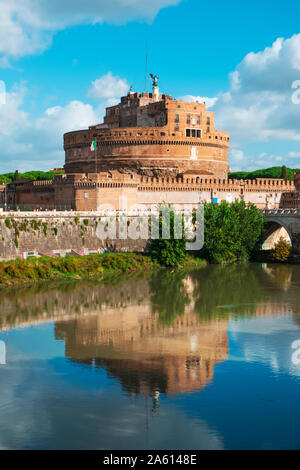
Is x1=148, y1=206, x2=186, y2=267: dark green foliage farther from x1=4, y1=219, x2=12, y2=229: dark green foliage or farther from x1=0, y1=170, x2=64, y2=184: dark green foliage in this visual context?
x1=0, y1=170, x2=64, y2=184: dark green foliage

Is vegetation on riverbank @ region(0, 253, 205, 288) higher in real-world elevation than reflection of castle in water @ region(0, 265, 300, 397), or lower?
higher

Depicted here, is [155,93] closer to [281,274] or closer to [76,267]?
[281,274]

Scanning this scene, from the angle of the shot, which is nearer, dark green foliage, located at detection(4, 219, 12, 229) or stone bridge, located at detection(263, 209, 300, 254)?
dark green foliage, located at detection(4, 219, 12, 229)

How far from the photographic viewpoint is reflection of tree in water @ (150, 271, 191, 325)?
76.2 ft

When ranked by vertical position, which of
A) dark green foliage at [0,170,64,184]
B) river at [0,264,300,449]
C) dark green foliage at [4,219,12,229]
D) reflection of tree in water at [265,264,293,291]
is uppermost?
dark green foliage at [0,170,64,184]

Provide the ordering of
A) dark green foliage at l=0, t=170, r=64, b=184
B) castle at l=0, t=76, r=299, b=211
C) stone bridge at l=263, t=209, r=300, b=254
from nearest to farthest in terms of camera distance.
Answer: stone bridge at l=263, t=209, r=300, b=254, castle at l=0, t=76, r=299, b=211, dark green foliage at l=0, t=170, r=64, b=184

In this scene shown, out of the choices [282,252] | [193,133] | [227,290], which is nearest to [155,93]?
[193,133]

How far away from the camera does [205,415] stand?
12.8 metres

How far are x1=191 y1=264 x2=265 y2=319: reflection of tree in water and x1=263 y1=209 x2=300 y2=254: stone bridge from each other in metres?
3.63

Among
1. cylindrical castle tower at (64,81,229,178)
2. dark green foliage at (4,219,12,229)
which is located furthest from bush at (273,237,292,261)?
dark green foliage at (4,219,12,229)

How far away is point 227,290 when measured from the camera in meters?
28.1

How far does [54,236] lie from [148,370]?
751 inches

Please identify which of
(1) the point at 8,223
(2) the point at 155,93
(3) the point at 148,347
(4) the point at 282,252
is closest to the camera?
(3) the point at 148,347
